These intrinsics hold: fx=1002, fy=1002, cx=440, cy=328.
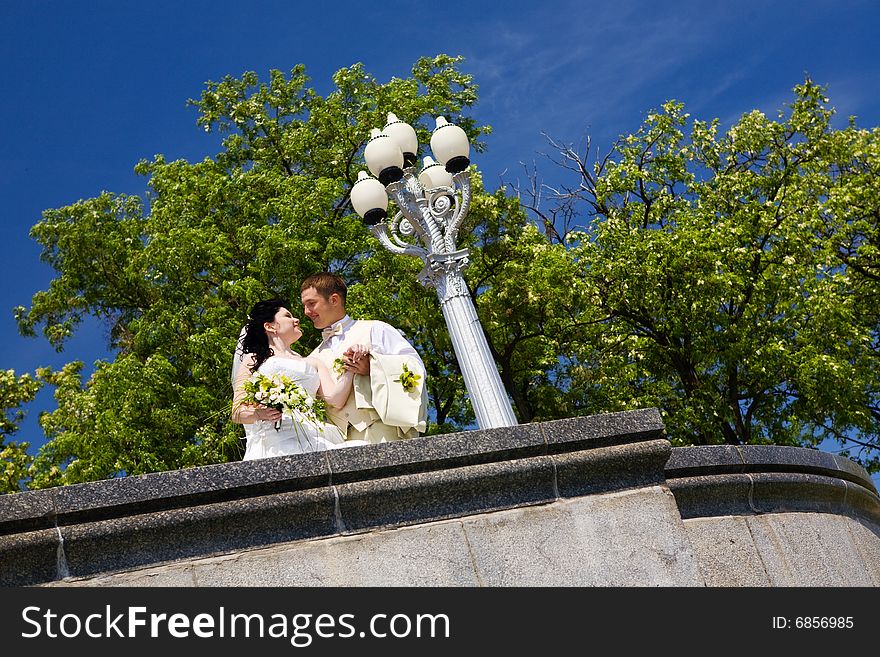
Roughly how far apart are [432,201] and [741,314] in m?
9.68

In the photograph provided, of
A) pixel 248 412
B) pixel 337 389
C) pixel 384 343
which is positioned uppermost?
pixel 384 343

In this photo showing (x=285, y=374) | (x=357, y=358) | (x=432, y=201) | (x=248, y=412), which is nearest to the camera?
(x=248, y=412)

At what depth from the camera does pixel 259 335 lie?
6.59 meters

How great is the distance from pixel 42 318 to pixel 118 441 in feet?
20.8

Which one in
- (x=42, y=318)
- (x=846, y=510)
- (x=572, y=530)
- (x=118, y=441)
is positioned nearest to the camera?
(x=572, y=530)

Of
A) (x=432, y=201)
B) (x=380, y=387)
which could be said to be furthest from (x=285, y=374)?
(x=432, y=201)

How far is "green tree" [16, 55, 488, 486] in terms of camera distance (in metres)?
17.0

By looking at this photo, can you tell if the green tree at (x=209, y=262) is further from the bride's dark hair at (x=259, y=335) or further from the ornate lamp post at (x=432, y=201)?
the bride's dark hair at (x=259, y=335)

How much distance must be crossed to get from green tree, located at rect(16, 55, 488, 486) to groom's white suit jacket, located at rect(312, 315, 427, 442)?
29.6ft

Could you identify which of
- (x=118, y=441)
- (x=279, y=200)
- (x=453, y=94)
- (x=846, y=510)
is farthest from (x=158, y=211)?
(x=846, y=510)

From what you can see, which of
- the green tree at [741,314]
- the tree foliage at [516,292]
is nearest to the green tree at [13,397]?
the tree foliage at [516,292]

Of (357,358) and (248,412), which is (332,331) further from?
(248,412)
